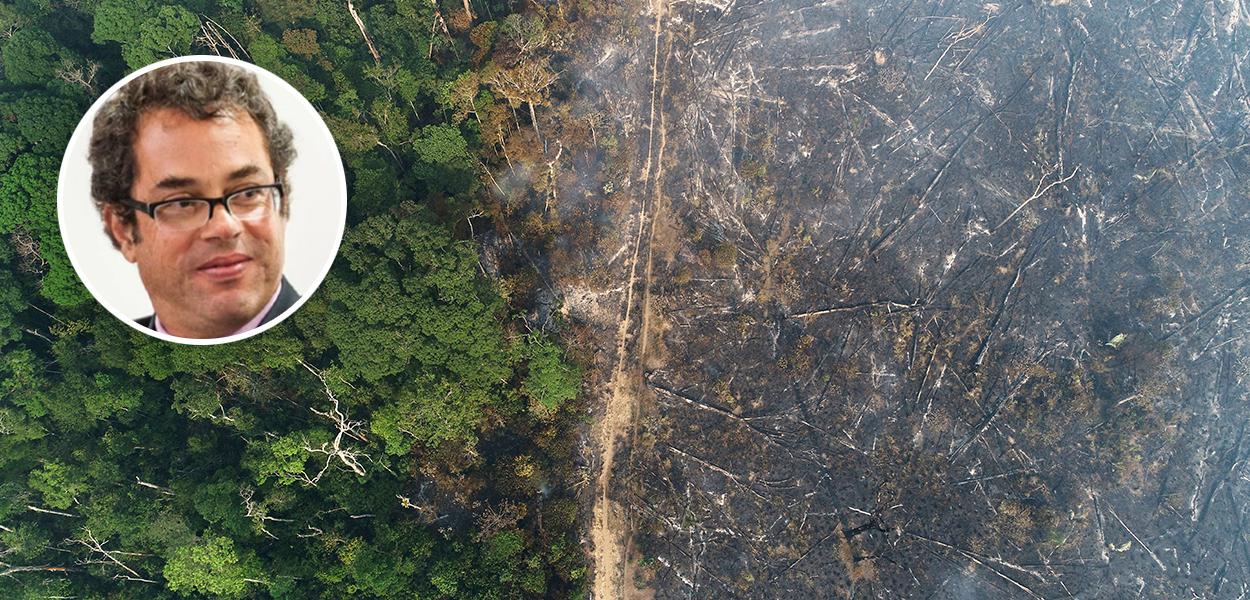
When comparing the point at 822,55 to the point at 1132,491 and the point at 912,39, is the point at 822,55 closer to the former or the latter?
the point at 912,39

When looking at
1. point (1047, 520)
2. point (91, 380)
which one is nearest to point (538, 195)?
point (91, 380)

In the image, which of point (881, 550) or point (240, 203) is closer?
point (240, 203)

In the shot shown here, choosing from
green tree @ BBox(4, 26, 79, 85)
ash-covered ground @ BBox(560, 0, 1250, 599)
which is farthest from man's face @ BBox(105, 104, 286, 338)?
green tree @ BBox(4, 26, 79, 85)

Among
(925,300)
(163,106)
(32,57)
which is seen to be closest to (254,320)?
(163,106)

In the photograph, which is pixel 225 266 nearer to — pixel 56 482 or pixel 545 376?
pixel 545 376

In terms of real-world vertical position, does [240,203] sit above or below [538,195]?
above
